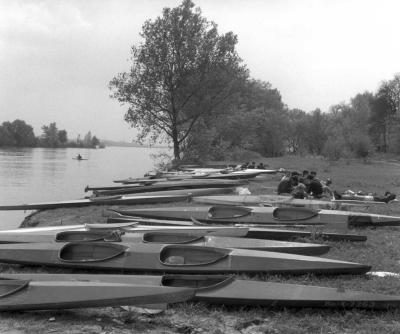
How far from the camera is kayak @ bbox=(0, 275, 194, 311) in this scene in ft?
13.2

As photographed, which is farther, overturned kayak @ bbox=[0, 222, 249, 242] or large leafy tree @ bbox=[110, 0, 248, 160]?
large leafy tree @ bbox=[110, 0, 248, 160]

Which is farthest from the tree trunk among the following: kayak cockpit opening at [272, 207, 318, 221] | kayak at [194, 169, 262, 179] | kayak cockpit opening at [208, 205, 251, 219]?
kayak cockpit opening at [272, 207, 318, 221]

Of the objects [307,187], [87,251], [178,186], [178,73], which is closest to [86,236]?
[87,251]

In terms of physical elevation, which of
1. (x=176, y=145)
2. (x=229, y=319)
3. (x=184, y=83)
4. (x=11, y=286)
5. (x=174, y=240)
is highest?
(x=184, y=83)

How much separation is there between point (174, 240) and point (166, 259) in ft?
2.42

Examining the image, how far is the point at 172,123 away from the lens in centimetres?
2695

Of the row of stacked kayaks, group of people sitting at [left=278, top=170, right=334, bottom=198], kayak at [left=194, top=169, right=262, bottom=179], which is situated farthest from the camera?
kayak at [left=194, top=169, right=262, bottom=179]

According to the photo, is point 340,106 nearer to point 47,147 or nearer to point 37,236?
point 47,147

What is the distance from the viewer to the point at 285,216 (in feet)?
26.2

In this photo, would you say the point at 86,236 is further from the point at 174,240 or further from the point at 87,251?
the point at 174,240

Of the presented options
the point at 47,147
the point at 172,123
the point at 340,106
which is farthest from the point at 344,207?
the point at 47,147

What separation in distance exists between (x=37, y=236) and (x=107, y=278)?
2768 mm

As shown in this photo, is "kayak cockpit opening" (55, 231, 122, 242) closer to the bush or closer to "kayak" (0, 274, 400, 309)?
"kayak" (0, 274, 400, 309)

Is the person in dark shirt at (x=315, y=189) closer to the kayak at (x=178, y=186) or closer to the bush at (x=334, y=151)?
the kayak at (x=178, y=186)
